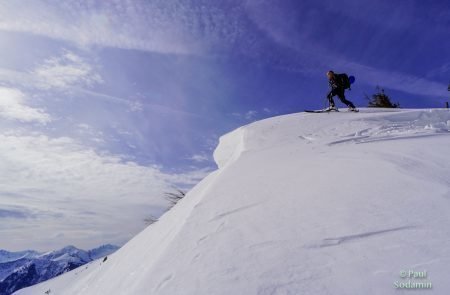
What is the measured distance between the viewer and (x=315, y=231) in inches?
101

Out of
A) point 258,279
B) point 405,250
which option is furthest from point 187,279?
point 405,250

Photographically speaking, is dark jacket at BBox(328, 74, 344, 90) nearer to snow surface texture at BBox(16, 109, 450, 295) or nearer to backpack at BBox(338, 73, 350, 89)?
backpack at BBox(338, 73, 350, 89)

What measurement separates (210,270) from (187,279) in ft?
0.61

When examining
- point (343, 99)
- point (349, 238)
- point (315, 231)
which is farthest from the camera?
point (343, 99)

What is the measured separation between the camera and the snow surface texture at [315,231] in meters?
2.04

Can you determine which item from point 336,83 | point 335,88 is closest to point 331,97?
point 335,88

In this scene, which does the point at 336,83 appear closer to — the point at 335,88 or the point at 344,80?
the point at 335,88

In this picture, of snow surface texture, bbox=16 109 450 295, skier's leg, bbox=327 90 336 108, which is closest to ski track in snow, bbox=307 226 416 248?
A: snow surface texture, bbox=16 109 450 295

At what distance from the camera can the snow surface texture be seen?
2.04 meters

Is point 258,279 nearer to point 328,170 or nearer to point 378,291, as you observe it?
point 378,291

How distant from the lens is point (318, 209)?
9.76 ft

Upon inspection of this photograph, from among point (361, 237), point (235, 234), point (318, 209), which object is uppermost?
point (318, 209)

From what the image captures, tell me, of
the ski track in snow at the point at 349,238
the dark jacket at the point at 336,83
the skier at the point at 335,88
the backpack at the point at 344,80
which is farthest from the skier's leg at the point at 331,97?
the ski track in snow at the point at 349,238

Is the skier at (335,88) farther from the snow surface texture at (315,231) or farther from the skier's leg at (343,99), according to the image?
the snow surface texture at (315,231)
